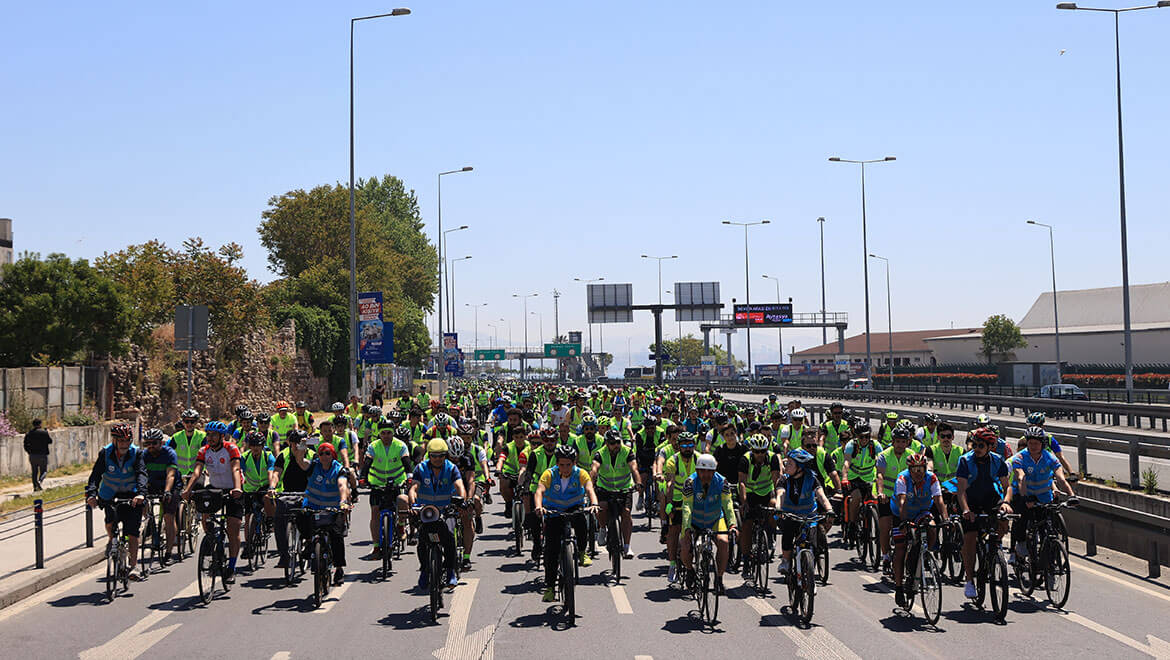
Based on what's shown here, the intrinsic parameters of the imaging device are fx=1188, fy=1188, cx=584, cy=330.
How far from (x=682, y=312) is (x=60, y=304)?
59.2 m

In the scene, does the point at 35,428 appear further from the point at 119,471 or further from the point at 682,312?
the point at 682,312

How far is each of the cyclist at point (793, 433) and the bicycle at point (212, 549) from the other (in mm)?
6488

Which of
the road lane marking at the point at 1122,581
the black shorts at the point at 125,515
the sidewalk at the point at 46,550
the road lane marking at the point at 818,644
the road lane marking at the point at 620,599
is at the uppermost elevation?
the black shorts at the point at 125,515

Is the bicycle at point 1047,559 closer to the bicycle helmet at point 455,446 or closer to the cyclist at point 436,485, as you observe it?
the cyclist at point 436,485

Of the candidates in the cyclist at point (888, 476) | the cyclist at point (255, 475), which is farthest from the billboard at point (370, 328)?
the cyclist at point (888, 476)

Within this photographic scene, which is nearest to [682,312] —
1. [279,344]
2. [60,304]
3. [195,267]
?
[279,344]

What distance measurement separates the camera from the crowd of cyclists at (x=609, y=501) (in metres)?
10.9

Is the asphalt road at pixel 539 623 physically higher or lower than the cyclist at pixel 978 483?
lower

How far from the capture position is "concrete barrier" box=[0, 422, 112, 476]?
2581 cm

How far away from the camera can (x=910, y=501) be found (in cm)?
1129

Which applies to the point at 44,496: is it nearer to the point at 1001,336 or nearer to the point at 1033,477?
the point at 1033,477

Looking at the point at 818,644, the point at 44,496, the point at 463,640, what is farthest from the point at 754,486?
the point at 44,496

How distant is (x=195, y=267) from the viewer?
4619 centimetres

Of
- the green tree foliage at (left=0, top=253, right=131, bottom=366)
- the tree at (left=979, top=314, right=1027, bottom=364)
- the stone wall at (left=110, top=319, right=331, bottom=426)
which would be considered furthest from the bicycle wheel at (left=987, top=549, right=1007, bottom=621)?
the tree at (left=979, top=314, right=1027, bottom=364)
